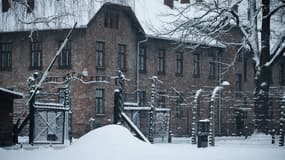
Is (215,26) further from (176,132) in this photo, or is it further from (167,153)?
(176,132)

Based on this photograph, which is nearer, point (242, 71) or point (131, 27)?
point (131, 27)

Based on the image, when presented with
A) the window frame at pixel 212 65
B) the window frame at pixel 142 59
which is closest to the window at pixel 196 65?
the window frame at pixel 212 65

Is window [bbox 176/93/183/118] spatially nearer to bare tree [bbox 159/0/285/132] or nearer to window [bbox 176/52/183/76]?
window [bbox 176/52/183/76]

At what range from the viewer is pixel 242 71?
37.9m

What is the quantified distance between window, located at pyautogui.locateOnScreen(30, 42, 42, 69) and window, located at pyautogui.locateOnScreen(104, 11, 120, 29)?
11.3 feet

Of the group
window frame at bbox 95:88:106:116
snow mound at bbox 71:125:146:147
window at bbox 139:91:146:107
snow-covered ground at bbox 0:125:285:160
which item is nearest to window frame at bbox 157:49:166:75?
window at bbox 139:91:146:107

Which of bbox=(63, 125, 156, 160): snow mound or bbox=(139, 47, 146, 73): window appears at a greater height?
bbox=(139, 47, 146, 73): window

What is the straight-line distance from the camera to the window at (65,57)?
1094 inches

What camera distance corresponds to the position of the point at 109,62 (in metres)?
28.4

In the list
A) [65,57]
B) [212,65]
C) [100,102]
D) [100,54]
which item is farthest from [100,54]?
[212,65]

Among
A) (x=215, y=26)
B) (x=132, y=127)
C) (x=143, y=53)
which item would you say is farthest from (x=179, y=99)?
(x=132, y=127)

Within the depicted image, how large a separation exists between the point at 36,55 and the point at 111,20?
4.09m

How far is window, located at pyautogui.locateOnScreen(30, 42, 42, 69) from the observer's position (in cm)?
2859

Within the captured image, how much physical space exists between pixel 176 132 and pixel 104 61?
6458 millimetres
